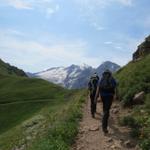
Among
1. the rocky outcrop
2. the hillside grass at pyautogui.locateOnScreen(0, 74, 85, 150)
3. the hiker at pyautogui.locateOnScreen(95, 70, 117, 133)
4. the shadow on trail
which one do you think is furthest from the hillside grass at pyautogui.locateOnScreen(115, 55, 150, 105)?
the rocky outcrop

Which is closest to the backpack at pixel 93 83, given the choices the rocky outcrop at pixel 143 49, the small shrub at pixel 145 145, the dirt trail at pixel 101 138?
the dirt trail at pixel 101 138

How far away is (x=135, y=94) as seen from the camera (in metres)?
27.9

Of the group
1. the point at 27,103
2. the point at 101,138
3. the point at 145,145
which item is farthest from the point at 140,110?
the point at 27,103

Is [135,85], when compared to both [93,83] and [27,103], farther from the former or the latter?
[27,103]

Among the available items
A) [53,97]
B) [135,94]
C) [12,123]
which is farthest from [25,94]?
[135,94]

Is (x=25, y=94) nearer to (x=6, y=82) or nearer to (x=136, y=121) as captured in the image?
(x=6, y=82)

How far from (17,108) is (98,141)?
202ft

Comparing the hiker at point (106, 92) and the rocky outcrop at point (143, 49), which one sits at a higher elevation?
the rocky outcrop at point (143, 49)

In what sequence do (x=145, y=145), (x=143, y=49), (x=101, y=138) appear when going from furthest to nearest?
(x=143, y=49) → (x=101, y=138) → (x=145, y=145)

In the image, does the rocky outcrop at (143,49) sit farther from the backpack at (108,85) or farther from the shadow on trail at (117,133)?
the backpack at (108,85)

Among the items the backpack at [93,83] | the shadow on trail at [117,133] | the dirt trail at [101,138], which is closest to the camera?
the dirt trail at [101,138]

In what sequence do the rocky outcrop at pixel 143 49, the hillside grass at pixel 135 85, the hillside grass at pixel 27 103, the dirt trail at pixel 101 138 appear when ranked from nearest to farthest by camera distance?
the dirt trail at pixel 101 138 < the hillside grass at pixel 135 85 < the hillside grass at pixel 27 103 < the rocky outcrop at pixel 143 49

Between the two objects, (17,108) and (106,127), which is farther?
(17,108)

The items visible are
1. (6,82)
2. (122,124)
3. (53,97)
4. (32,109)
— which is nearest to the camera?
(122,124)
